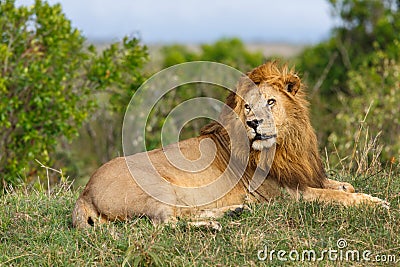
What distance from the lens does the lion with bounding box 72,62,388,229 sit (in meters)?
5.04

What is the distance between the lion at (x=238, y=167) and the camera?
5.04m

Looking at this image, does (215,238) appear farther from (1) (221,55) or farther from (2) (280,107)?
(1) (221,55)

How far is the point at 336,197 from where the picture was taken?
5074 millimetres

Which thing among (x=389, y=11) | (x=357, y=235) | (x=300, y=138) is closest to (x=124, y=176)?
(x=300, y=138)

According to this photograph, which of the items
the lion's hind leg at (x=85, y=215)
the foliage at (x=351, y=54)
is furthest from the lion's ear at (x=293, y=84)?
the foliage at (x=351, y=54)

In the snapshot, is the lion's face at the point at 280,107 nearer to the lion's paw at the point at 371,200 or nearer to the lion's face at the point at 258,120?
the lion's face at the point at 258,120

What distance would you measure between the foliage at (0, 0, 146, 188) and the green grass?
132 inches

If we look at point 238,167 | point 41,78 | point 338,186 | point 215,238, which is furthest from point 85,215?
point 41,78

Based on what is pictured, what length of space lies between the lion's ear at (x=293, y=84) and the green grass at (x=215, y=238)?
0.83 metres

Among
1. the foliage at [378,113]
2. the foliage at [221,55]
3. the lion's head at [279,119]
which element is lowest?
the foliage at [378,113]

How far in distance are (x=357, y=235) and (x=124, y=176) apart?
5.58ft

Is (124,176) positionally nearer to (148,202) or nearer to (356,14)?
(148,202)

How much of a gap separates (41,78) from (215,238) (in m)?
4.42

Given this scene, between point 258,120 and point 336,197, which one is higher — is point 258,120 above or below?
above
